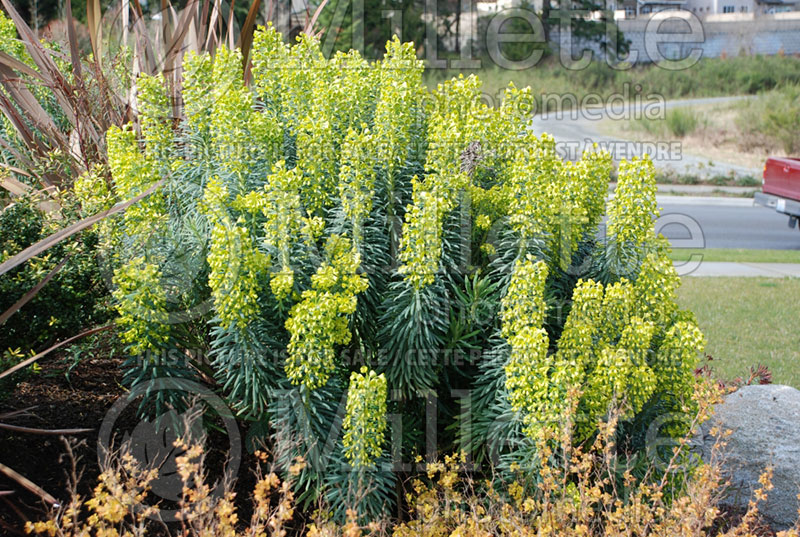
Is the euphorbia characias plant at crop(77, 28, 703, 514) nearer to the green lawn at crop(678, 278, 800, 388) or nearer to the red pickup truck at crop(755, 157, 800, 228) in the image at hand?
the green lawn at crop(678, 278, 800, 388)

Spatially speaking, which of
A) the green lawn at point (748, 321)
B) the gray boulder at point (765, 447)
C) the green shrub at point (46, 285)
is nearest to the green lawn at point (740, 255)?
the green lawn at point (748, 321)

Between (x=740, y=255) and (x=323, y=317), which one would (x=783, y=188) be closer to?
(x=740, y=255)

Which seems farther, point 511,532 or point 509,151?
point 509,151

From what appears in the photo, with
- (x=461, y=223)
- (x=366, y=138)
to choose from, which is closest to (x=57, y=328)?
(x=366, y=138)

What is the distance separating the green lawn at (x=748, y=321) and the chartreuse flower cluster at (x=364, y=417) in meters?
3.30

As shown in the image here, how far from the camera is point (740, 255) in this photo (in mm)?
9922

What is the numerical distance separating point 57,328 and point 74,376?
0.62 meters

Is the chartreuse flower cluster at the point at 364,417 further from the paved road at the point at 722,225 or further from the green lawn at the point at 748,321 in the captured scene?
the paved road at the point at 722,225

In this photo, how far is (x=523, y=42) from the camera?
2686 cm

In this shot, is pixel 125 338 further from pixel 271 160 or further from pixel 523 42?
pixel 523 42

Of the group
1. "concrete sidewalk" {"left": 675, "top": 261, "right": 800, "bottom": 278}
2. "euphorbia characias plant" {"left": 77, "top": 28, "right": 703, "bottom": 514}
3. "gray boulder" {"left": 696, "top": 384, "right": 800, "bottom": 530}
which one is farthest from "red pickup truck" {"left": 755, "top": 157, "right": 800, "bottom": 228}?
"euphorbia characias plant" {"left": 77, "top": 28, "right": 703, "bottom": 514}

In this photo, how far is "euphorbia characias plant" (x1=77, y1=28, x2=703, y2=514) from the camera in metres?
2.72

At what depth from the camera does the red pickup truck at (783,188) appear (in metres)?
11.0

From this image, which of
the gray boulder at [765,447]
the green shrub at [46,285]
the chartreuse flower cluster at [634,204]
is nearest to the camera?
the green shrub at [46,285]
